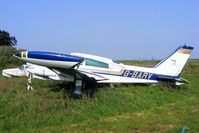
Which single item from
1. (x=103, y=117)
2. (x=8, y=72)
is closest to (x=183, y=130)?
(x=103, y=117)

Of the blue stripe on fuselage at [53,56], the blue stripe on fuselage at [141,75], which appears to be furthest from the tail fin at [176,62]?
the blue stripe on fuselage at [53,56]

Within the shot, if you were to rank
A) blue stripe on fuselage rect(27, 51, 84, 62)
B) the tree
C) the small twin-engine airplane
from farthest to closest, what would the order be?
the tree, the small twin-engine airplane, blue stripe on fuselage rect(27, 51, 84, 62)

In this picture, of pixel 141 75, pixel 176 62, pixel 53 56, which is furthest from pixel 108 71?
pixel 53 56

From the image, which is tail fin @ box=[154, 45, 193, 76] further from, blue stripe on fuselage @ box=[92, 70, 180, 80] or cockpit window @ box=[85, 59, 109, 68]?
cockpit window @ box=[85, 59, 109, 68]

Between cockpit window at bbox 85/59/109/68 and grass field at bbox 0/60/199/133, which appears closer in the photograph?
grass field at bbox 0/60/199/133

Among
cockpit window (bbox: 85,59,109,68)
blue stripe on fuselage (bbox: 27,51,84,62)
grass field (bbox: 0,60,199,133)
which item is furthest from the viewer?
cockpit window (bbox: 85,59,109,68)

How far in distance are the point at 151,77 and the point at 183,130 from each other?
634 cm

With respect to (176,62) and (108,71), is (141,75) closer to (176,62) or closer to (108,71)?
(108,71)

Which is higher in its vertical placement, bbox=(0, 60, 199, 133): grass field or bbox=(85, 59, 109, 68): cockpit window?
bbox=(85, 59, 109, 68): cockpit window

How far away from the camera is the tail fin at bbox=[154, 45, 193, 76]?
416 inches

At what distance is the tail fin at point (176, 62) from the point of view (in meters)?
10.6

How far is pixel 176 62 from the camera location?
35.0ft

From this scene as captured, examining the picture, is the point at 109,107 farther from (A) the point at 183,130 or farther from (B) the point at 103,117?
(A) the point at 183,130

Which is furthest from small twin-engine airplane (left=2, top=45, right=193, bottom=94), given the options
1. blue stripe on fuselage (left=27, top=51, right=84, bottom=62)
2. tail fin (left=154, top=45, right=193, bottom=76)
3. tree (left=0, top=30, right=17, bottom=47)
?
tree (left=0, top=30, right=17, bottom=47)
